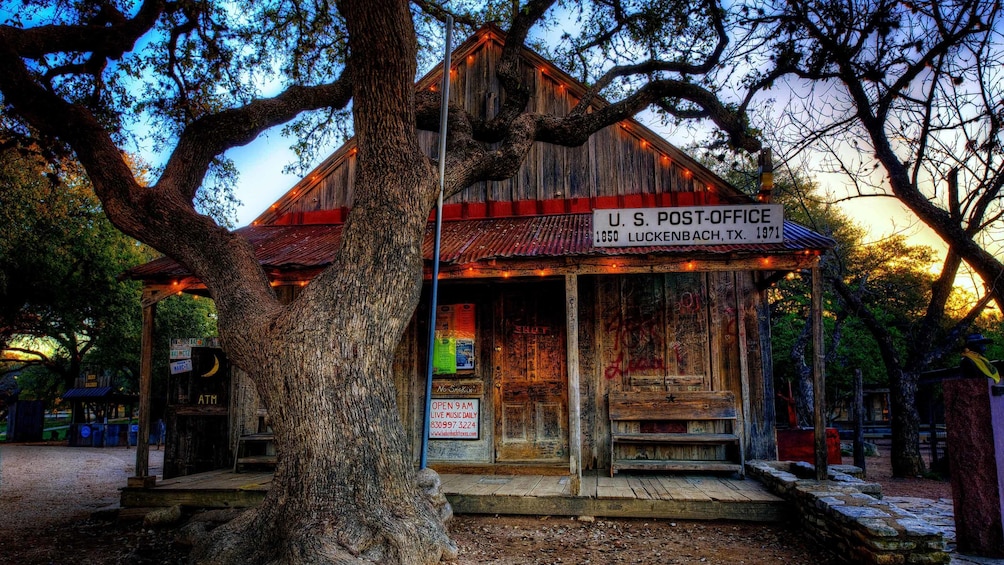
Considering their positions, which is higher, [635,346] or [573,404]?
[635,346]

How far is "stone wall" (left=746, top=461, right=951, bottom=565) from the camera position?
4.67 metres

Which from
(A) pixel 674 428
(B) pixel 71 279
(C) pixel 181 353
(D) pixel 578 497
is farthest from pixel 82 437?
(A) pixel 674 428

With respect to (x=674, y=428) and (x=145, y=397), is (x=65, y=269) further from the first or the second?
(x=674, y=428)

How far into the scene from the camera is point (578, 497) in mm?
6637

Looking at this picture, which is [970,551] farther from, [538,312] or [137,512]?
[137,512]

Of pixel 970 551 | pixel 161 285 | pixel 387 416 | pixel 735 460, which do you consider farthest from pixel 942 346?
pixel 161 285

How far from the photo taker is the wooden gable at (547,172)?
941 cm

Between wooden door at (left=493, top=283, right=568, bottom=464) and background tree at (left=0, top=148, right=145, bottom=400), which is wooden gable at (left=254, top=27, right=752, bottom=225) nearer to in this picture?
wooden door at (left=493, top=283, right=568, bottom=464)

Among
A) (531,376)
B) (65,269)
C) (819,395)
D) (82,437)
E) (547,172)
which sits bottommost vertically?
(82,437)

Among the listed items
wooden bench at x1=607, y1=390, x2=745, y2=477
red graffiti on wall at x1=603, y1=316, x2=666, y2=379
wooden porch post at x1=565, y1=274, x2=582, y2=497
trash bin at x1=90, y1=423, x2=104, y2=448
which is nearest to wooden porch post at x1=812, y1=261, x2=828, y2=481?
wooden bench at x1=607, y1=390, x2=745, y2=477

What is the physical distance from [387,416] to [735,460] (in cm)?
543

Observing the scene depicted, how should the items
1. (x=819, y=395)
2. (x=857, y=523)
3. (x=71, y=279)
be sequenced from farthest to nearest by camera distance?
(x=71, y=279) < (x=819, y=395) < (x=857, y=523)

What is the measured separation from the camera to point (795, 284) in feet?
72.0

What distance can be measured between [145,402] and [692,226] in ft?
23.3
